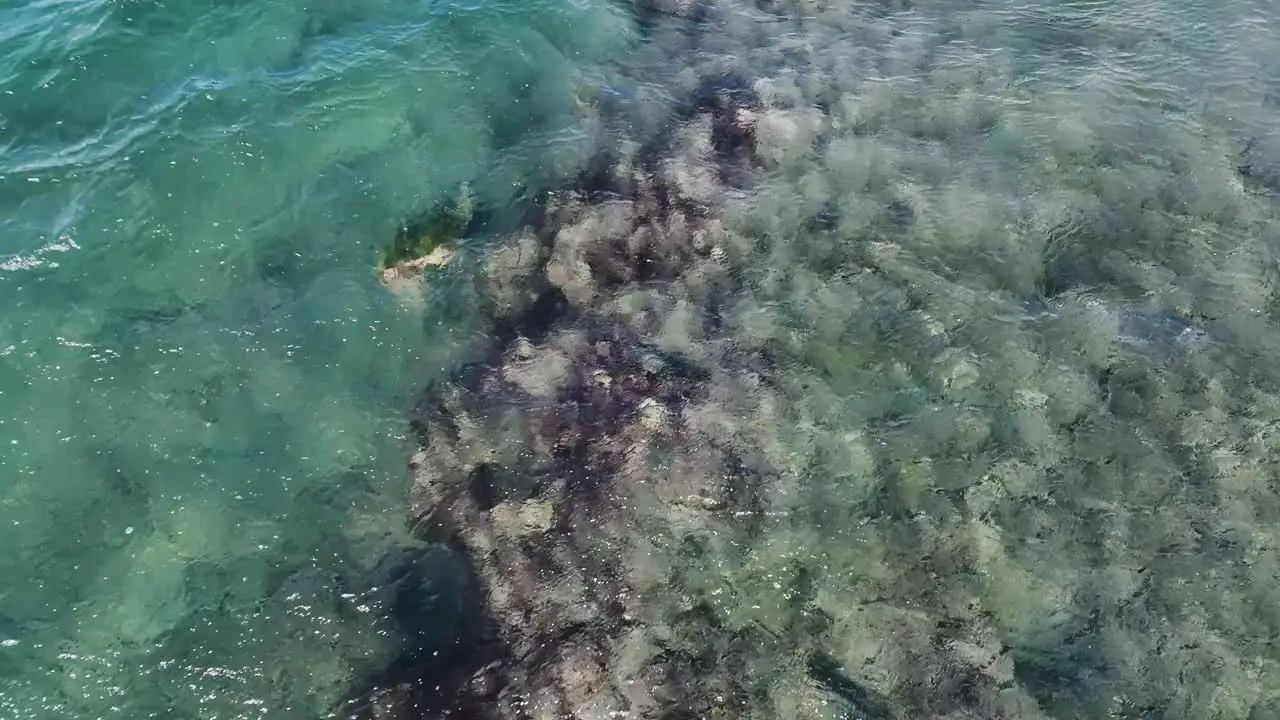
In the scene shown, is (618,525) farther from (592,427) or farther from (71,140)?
(71,140)

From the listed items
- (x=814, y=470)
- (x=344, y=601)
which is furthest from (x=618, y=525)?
(x=344, y=601)

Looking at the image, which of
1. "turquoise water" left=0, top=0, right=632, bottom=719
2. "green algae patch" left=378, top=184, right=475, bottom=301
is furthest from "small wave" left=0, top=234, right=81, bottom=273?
"green algae patch" left=378, top=184, right=475, bottom=301

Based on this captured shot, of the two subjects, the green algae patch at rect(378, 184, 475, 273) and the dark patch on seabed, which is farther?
the green algae patch at rect(378, 184, 475, 273)

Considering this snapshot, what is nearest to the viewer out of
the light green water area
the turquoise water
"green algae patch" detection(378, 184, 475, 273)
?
the turquoise water

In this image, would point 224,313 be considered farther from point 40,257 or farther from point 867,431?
point 867,431

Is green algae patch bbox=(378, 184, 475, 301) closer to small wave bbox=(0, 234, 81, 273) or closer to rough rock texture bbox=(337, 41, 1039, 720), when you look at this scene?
rough rock texture bbox=(337, 41, 1039, 720)

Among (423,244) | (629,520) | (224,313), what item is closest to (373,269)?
(423,244)

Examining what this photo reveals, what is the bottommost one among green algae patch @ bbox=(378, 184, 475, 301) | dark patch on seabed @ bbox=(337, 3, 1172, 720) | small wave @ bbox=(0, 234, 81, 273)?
dark patch on seabed @ bbox=(337, 3, 1172, 720)

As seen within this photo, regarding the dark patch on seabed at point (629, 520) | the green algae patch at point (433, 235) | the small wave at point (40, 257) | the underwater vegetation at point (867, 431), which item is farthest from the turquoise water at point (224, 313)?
the underwater vegetation at point (867, 431)
